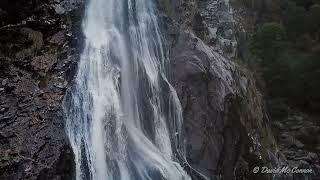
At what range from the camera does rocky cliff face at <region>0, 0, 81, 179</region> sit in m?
8.21

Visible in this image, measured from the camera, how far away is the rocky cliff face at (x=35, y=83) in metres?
8.21

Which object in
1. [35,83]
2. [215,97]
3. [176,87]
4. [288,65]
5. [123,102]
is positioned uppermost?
[288,65]

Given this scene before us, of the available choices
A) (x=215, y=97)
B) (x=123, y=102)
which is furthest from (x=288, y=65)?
(x=123, y=102)

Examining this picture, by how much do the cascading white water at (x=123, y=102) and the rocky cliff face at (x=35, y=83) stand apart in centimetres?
27

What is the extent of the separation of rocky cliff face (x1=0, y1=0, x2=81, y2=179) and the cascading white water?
0.87ft

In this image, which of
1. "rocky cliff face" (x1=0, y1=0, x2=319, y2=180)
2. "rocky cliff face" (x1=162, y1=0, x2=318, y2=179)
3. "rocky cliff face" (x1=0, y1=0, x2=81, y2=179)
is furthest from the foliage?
"rocky cliff face" (x1=0, y1=0, x2=81, y2=179)

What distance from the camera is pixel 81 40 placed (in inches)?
403

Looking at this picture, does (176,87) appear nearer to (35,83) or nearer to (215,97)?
(215,97)

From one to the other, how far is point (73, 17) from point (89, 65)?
1597 mm

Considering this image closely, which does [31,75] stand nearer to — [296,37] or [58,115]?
[58,115]

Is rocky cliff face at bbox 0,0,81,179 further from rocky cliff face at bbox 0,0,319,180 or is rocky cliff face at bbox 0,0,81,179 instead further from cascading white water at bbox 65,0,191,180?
cascading white water at bbox 65,0,191,180

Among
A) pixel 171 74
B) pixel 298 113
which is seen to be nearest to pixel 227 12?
pixel 171 74

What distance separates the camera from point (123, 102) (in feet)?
31.7

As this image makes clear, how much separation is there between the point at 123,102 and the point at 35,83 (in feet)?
6.17
